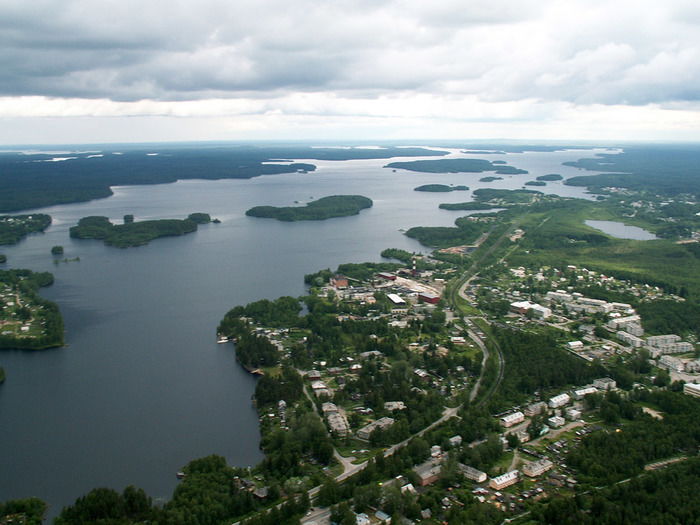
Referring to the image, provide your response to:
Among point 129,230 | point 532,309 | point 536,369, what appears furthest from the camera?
point 129,230

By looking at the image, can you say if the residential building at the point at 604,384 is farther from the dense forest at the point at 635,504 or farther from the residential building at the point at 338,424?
the residential building at the point at 338,424

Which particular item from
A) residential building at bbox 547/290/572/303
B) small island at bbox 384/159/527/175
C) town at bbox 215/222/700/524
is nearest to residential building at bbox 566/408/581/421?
town at bbox 215/222/700/524

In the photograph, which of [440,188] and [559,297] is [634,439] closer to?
[559,297]

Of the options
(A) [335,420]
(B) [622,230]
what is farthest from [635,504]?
(B) [622,230]

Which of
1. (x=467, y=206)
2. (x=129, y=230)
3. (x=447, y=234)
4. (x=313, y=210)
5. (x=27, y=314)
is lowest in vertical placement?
(x=447, y=234)

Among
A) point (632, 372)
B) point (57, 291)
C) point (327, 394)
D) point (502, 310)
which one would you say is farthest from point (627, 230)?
point (57, 291)

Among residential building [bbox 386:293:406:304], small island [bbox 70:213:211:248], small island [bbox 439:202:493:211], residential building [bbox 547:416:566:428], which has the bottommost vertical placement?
residential building [bbox 547:416:566:428]

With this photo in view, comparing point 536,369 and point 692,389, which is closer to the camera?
point 692,389

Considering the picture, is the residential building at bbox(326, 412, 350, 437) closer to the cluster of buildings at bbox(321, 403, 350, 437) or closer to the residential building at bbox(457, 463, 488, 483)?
the cluster of buildings at bbox(321, 403, 350, 437)
